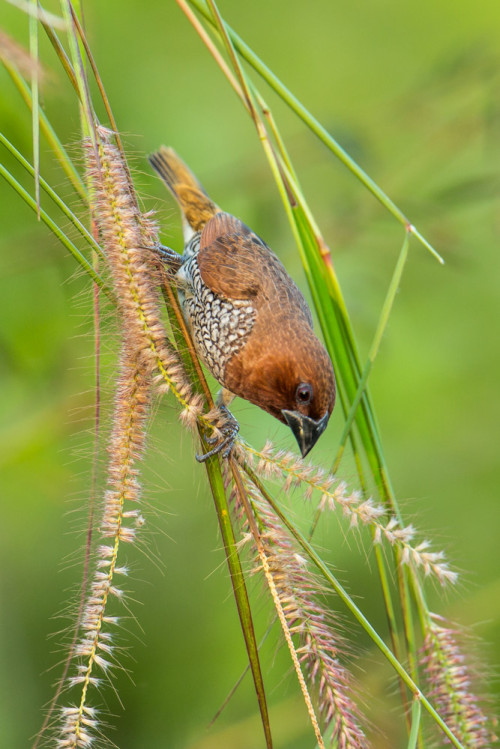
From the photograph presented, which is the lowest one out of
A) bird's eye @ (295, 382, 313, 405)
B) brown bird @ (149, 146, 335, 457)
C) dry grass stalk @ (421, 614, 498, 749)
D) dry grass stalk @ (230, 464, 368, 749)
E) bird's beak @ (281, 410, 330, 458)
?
dry grass stalk @ (421, 614, 498, 749)

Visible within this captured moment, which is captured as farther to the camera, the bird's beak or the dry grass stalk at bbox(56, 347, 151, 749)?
the bird's beak

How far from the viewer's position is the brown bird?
2.42m

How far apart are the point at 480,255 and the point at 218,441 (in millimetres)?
3209

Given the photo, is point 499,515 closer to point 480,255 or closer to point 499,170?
point 480,255

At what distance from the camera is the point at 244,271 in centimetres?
270

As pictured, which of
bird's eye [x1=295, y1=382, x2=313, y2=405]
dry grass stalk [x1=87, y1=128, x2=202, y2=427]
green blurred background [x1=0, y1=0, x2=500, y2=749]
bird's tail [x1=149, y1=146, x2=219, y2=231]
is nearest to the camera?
dry grass stalk [x1=87, y1=128, x2=202, y2=427]

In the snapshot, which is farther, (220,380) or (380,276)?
(380,276)

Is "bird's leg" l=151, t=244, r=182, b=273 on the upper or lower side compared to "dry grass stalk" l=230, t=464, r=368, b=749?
upper

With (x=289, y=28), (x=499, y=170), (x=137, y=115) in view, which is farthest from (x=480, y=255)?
(x=137, y=115)

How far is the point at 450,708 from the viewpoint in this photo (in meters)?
1.62

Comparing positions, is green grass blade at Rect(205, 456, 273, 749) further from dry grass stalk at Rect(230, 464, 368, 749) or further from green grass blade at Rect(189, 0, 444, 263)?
green grass blade at Rect(189, 0, 444, 263)

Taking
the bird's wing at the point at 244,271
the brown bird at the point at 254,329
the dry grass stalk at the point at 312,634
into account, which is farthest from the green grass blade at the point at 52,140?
the bird's wing at the point at 244,271

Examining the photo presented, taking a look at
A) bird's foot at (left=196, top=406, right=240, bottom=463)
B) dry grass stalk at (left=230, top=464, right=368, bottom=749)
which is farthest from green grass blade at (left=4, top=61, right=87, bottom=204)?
dry grass stalk at (left=230, top=464, right=368, bottom=749)

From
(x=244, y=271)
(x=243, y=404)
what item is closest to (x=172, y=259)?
(x=244, y=271)
